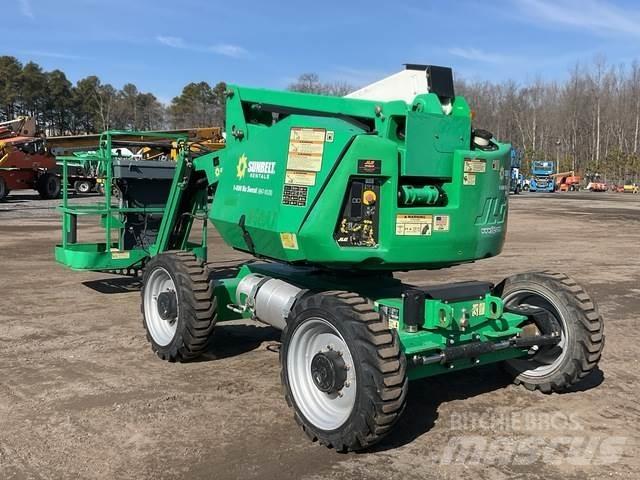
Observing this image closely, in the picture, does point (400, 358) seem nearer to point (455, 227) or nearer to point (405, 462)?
point (405, 462)

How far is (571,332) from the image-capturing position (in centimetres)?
508

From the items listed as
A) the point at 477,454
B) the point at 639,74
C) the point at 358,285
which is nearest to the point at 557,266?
the point at 358,285

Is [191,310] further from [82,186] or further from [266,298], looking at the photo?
[82,186]

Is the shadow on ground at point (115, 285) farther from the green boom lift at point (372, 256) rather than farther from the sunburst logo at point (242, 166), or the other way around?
the sunburst logo at point (242, 166)

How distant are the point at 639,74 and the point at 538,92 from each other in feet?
47.6

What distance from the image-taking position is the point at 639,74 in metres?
97.4

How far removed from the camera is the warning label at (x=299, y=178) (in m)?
4.66

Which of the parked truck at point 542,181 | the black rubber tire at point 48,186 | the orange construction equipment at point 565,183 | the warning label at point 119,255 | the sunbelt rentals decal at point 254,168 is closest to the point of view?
the sunbelt rentals decal at point 254,168

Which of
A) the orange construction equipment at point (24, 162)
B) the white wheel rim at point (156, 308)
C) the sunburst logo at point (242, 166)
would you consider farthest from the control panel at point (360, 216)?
the orange construction equipment at point (24, 162)

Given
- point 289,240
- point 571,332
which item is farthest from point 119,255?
point 571,332

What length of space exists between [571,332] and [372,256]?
1758 millimetres

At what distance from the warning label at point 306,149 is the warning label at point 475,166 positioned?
3.45ft

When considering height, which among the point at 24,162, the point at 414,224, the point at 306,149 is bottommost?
the point at 414,224

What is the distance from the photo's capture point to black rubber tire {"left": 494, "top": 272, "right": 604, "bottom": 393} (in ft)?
16.5
